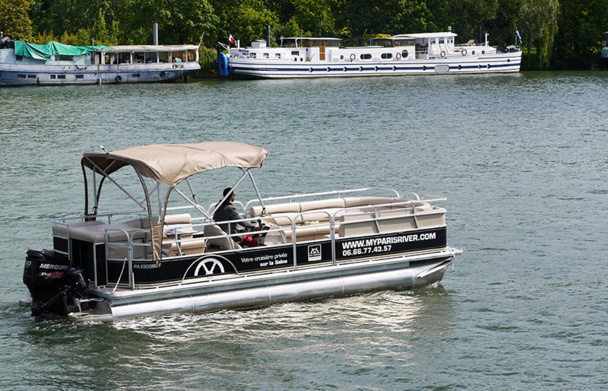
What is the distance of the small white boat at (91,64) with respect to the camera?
7806cm

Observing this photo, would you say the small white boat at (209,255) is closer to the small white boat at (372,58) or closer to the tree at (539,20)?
the small white boat at (372,58)

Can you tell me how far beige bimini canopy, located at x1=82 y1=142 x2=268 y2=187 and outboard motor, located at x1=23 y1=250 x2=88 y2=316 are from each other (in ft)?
6.51

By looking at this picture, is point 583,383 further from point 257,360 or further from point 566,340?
point 257,360

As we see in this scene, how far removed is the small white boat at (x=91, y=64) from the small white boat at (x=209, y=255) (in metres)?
65.3

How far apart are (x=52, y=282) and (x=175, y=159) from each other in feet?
9.68

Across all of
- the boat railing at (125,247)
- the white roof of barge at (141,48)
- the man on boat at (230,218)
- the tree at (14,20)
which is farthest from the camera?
the tree at (14,20)

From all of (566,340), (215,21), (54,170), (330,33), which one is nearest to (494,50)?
(330,33)

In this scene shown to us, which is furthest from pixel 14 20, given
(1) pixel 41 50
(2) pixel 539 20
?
(2) pixel 539 20

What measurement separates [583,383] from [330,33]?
3628 inches

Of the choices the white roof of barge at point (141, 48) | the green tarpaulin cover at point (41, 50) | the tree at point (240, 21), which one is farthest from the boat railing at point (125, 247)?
the tree at point (240, 21)

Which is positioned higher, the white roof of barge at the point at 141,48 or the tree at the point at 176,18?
the tree at the point at 176,18

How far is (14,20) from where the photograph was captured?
88250 millimetres

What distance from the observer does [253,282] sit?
16.1 metres

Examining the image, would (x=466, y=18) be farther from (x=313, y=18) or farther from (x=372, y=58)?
(x=313, y=18)
